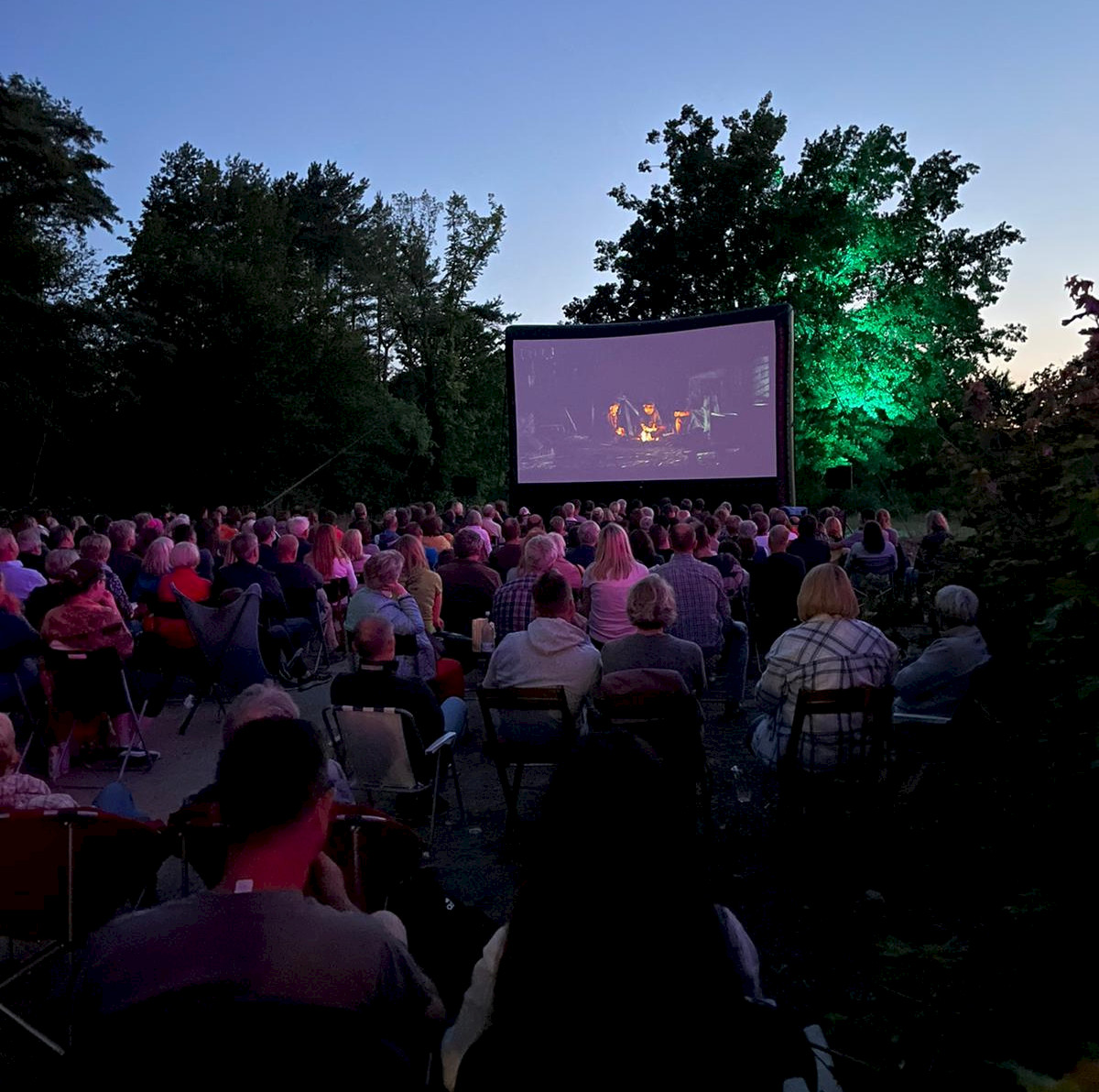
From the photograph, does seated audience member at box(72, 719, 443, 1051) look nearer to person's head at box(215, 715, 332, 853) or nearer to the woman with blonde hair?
person's head at box(215, 715, 332, 853)

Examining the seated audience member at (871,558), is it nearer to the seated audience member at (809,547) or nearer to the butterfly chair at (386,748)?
the seated audience member at (809,547)

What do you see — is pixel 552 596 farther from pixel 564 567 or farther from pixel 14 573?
pixel 14 573

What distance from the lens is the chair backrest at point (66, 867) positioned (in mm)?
2803

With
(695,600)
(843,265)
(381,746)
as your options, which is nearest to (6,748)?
(381,746)

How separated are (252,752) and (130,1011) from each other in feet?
2.06

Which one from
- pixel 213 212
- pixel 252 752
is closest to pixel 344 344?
pixel 213 212

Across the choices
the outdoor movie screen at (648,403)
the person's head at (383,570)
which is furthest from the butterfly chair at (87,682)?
the outdoor movie screen at (648,403)

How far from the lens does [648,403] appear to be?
20641 mm

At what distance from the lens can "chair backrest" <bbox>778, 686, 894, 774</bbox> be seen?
412 cm

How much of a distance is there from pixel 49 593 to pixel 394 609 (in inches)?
102

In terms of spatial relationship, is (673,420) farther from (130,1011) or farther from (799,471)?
(130,1011)

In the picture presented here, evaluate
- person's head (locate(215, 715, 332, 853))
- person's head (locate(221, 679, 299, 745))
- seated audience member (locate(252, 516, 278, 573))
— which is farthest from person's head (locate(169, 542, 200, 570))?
person's head (locate(215, 715, 332, 853))

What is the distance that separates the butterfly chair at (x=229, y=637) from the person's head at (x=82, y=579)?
2.48 feet

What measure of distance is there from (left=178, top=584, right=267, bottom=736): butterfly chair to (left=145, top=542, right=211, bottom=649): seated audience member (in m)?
0.22
